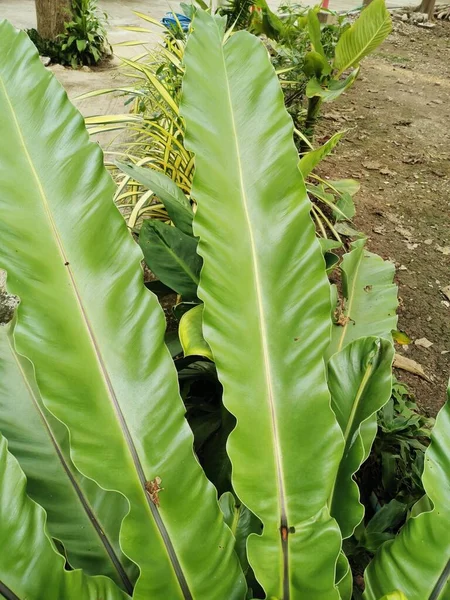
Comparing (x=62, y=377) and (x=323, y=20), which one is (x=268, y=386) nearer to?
(x=62, y=377)

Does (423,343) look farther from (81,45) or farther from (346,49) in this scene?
(81,45)

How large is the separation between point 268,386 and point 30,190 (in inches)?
14.3

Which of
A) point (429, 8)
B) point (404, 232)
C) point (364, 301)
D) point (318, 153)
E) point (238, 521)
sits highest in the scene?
point (429, 8)

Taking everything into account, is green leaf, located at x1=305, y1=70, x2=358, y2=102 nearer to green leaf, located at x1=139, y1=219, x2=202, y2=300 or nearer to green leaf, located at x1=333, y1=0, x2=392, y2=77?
green leaf, located at x1=333, y1=0, x2=392, y2=77

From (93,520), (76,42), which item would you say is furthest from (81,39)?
(93,520)

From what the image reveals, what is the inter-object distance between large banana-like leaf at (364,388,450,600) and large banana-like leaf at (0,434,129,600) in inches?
12.7

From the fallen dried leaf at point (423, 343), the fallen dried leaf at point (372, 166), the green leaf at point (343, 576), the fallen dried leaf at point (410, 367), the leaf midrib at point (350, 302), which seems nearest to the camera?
the green leaf at point (343, 576)

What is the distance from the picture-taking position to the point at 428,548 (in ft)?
1.82

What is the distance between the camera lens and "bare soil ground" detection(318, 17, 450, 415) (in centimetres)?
164

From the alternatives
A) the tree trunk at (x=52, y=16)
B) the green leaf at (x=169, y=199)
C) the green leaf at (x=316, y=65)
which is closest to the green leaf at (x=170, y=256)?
the green leaf at (x=169, y=199)

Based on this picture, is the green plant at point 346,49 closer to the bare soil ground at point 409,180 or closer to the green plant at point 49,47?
the bare soil ground at point 409,180

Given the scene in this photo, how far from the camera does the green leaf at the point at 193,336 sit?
815 millimetres

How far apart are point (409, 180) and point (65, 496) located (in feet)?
7.60

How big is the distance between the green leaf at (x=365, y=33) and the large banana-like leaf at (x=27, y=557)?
1.85 m
